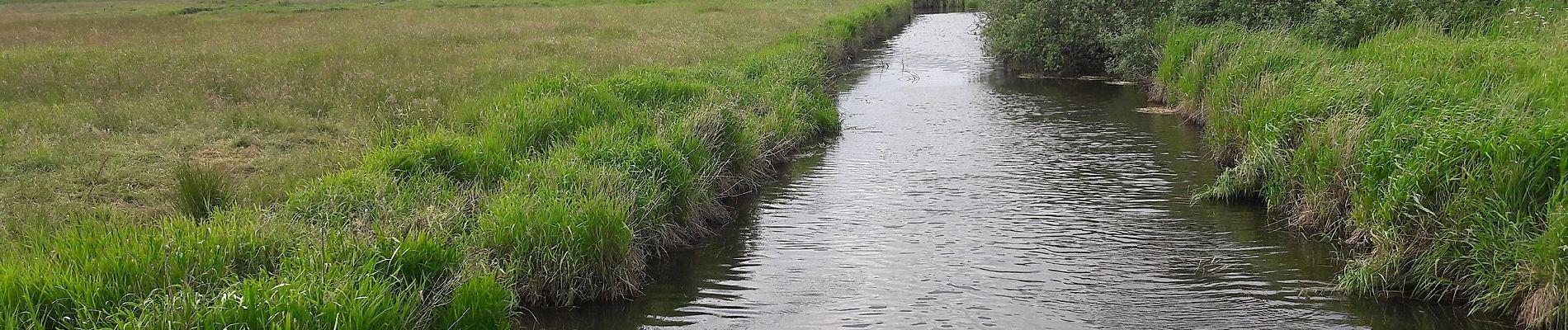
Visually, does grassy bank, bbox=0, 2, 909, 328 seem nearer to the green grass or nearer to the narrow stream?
the narrow stream

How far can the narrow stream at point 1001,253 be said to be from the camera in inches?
317

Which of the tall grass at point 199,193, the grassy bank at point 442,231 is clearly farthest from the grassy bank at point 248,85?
the grassy bank at point 442,231

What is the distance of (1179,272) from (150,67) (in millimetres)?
16823

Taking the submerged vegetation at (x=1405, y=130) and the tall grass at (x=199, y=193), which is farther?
the tall grass at (x=199, y=193)

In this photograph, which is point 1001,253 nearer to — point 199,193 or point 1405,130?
point 1405,130

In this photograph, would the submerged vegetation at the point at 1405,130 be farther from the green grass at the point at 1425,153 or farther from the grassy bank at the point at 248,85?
the grassy bank at the point at 248,85

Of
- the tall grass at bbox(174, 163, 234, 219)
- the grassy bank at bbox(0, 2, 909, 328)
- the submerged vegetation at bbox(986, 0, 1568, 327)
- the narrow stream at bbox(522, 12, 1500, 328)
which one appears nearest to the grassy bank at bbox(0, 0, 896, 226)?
the tall grass at bbox(174, 163, 234, 219)

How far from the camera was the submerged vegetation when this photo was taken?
25.2 ft

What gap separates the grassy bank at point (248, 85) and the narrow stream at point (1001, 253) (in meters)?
4.13

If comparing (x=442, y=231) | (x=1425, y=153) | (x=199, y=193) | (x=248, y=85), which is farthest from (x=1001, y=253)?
(x=248, y=85)

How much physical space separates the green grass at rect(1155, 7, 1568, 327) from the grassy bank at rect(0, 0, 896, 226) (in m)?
9.26

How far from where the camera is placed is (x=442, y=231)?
767 cm

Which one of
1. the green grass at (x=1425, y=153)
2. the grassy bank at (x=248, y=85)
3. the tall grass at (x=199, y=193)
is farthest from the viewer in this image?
the grassy bank at (x=248, y=85)

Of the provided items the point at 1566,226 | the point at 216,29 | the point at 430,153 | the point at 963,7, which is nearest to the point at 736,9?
the point at 216,29
